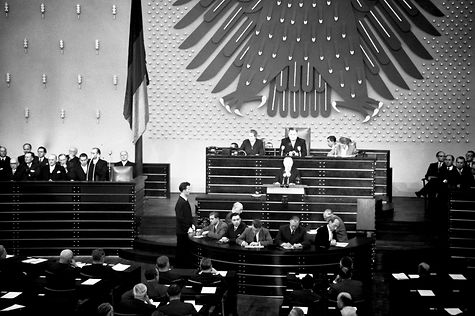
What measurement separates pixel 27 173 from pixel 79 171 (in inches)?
40.1

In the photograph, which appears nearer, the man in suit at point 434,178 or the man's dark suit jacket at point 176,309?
the man's dark suit jacket at point 176,309

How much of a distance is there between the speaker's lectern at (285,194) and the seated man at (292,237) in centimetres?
137

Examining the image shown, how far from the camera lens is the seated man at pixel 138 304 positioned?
781 cm

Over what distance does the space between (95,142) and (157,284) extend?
32.6ft

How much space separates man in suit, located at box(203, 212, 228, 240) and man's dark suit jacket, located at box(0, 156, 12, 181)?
4.43m

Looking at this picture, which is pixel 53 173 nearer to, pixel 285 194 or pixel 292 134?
pixel 285 194

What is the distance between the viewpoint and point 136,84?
48.9 ft

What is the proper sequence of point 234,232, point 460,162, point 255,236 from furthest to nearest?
1. point 460,162
2. point 234,232
3. point 255,236

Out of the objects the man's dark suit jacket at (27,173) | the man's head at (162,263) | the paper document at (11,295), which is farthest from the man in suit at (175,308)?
the man's dark suit jacket at (27,173)

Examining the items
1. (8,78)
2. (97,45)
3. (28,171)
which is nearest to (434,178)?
(28,171)

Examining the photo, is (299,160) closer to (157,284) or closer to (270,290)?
(270,290)

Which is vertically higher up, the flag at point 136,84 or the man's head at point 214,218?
the flag at point 136,84

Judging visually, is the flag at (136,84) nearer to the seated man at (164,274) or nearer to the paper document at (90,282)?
the seated man at (164,274)

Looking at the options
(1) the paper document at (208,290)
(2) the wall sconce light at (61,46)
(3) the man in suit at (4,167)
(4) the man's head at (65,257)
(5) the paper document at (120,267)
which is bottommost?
(1) the paper document at (208,290)
